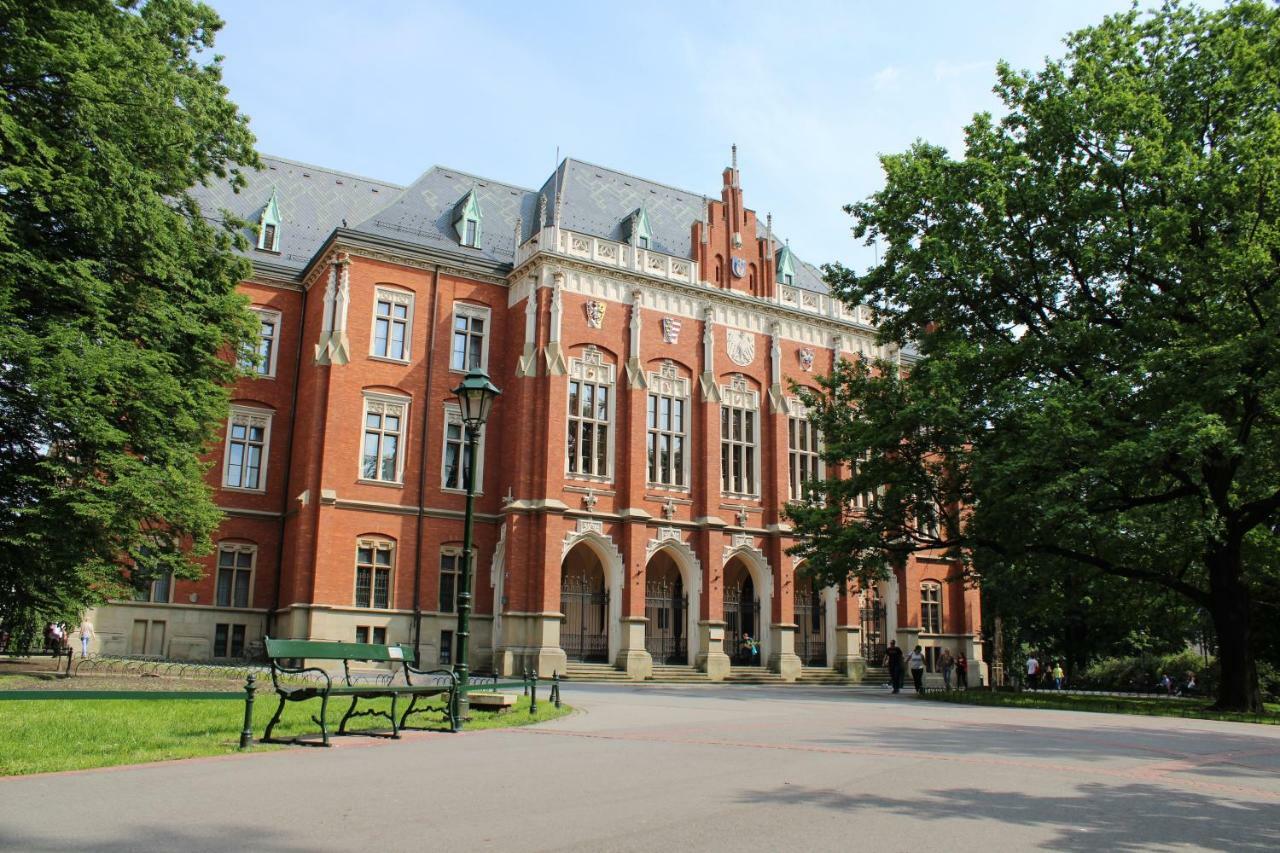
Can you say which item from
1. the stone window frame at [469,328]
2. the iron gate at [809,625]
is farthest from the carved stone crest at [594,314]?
the iron gate at [809,625]

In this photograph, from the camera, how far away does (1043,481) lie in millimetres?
20281

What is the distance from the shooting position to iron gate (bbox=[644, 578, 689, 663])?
33875 millimetres

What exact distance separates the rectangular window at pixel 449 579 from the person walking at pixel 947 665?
1562 centimetres

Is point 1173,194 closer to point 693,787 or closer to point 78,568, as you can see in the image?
point 693,787

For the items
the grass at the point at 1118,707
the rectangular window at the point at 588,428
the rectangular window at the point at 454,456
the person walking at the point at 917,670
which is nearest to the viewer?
the grass at the point at 1118,707

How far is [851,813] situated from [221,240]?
19.3 m

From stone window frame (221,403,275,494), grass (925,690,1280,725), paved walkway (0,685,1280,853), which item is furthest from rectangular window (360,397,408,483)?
paved walkway (0,685,1280,853)

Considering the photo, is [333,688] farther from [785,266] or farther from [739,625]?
[785,266]

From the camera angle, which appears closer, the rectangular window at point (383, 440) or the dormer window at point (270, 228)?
the rectangular window at point (383, 440)

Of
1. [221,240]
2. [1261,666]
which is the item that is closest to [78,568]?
[221,240]

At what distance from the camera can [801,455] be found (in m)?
36.8

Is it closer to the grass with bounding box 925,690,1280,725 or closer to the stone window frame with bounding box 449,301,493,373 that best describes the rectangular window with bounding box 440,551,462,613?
the stone window frame with bounding box 449,301,493,373

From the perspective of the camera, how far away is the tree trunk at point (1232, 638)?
20.9m

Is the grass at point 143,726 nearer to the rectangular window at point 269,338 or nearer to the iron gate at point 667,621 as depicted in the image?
the rectangular window at point 269,338
